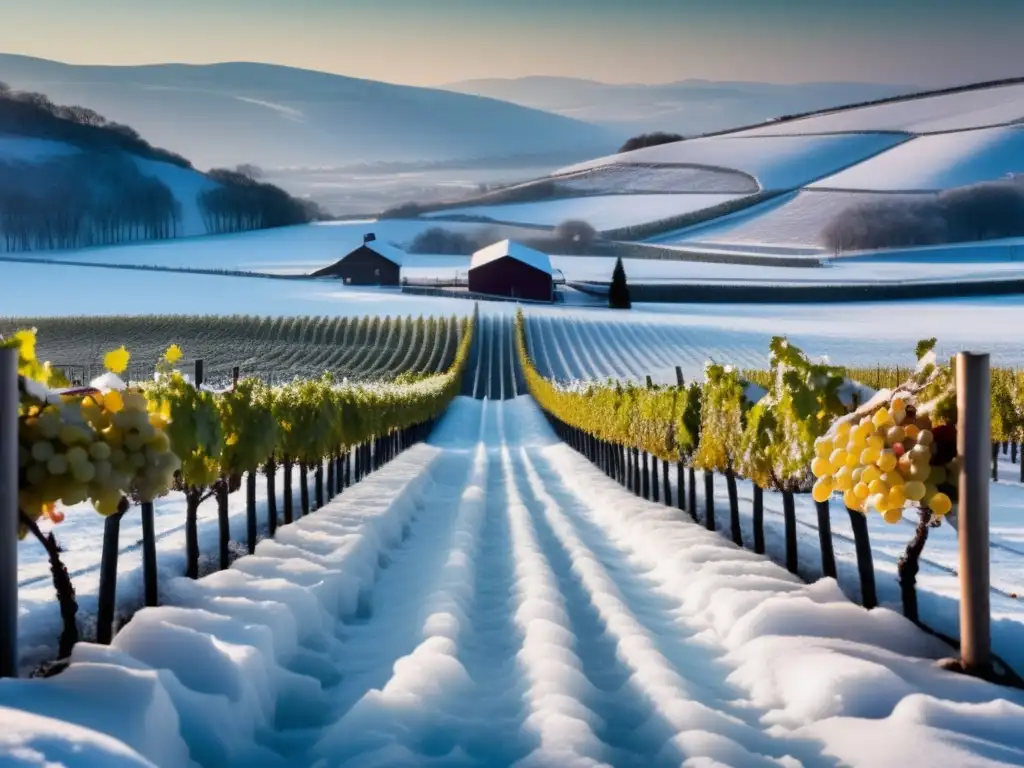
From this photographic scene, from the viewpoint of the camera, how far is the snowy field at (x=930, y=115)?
575 ft

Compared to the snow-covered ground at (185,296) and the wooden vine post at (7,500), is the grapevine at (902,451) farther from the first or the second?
the snow-covered ground at (185,296)

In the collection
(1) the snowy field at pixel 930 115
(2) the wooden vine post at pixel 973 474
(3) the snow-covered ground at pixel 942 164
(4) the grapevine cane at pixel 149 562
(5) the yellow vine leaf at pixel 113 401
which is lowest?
(4) the grapevine cane at pixel 149 562

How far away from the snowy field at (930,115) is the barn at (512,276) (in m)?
105

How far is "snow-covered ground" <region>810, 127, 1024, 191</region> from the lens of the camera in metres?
156

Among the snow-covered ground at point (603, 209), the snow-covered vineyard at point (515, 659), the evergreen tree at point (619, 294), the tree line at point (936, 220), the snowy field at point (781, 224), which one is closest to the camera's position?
the snow-covered vineyard at point (515, 659)

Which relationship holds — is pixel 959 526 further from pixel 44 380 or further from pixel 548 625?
pixel 44 380

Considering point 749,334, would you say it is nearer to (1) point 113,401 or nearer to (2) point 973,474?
(2) point 973,474

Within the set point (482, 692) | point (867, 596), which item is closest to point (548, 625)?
point (482, 692)

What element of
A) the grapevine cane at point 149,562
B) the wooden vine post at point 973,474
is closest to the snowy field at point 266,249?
the grapevine cane at point 149,562

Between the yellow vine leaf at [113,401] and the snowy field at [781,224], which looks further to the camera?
the snowy field at [781,224]

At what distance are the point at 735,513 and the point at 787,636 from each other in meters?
6.04

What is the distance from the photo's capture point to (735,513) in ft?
45.4

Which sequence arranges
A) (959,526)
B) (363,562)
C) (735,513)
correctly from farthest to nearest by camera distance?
1. (735,513)
2. (363,562)
3. (959,526)

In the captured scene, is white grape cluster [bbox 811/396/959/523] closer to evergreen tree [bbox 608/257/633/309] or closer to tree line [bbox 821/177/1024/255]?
evergreen tree [bbox 608/257/633/309]
